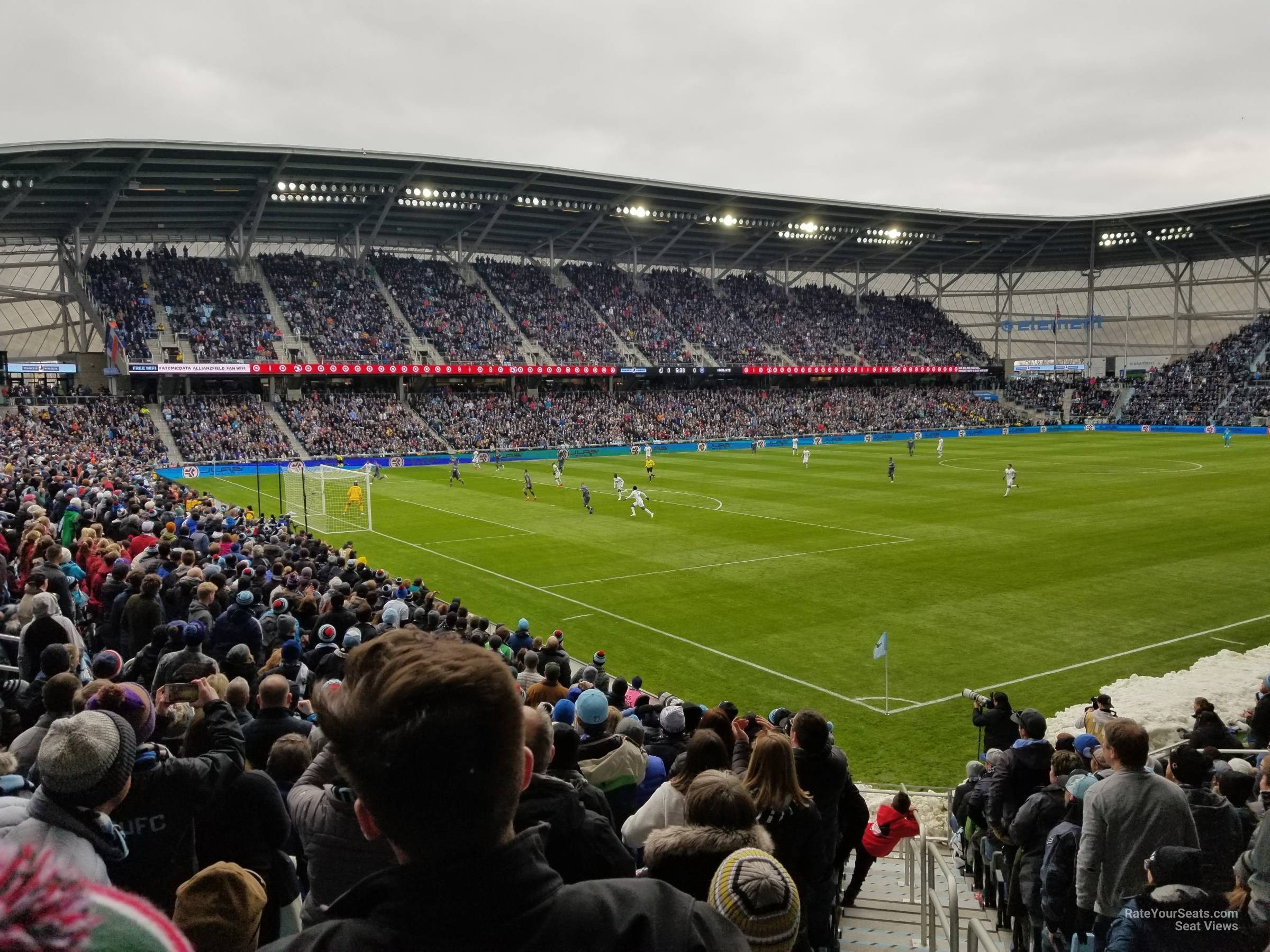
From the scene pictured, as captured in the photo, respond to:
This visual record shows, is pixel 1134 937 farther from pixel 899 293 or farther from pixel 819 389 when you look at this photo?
pixel 899 293

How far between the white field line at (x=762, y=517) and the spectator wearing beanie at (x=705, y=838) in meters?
27.8

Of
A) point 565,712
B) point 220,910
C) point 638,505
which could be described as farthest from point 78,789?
point 638,505

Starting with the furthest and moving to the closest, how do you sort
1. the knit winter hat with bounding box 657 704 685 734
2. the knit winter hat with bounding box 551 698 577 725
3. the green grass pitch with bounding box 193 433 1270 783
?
the green grass pitch with bounding box 193 433 1270 783
the knit winter hat with bounding box 657 704 685 734
the knit winter hat with bounding box 551 698 577 725

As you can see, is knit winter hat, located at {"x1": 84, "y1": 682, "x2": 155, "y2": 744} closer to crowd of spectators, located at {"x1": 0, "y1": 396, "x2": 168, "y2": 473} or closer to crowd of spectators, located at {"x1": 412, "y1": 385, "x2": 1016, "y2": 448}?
crowd of spectators, located at {"x1": 0, "y1": 396, "x2": 168, "y2": 473}

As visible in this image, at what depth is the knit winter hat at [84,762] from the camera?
3.43 m

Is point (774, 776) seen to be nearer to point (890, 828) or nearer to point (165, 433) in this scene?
point (890, 828)

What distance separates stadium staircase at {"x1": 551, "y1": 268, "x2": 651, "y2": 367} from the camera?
80.6 m

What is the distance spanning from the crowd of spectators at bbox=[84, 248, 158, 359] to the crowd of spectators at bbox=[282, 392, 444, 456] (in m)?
10.3

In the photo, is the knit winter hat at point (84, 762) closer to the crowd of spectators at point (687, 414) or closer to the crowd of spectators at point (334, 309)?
the crowd of spectators at point (687, 414)

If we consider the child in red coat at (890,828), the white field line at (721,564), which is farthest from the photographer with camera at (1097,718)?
the white field line at (721,564)

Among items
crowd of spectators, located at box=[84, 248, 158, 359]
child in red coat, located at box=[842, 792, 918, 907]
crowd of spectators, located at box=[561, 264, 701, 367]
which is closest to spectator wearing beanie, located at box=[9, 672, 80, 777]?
child in red coat, located at box=[842, 792, 918, 907]

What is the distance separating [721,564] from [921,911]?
19645mm

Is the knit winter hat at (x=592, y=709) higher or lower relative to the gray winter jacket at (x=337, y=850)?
lower

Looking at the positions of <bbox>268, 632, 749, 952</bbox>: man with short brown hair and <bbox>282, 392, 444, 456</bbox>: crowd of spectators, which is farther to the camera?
<bbox>282, 392, 444, 456</bbox>: crowd of spectators
